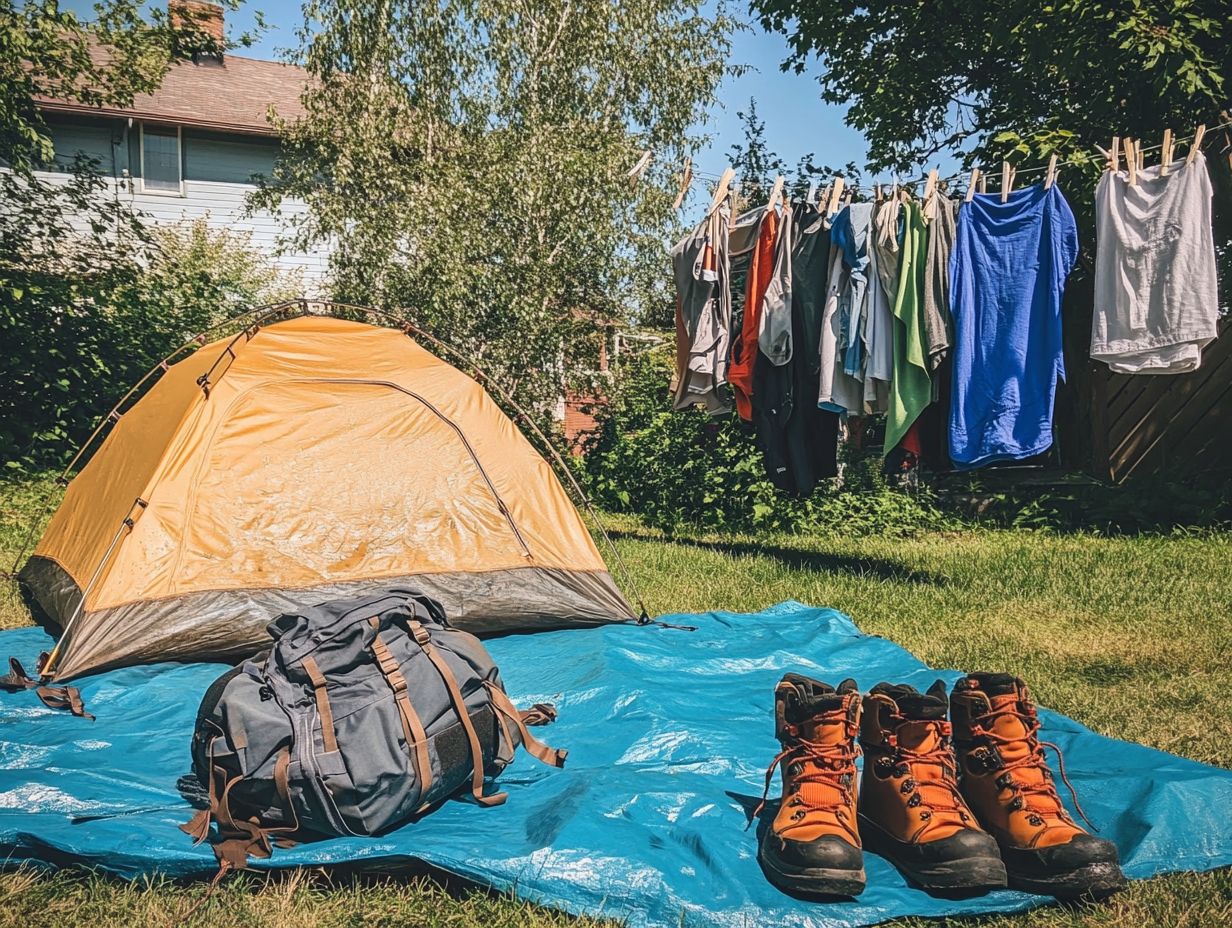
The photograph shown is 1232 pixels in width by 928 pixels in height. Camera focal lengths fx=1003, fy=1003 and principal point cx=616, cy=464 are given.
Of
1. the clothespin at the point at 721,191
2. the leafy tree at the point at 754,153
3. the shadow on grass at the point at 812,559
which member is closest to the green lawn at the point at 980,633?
the shadow on grass at the point at 812,559

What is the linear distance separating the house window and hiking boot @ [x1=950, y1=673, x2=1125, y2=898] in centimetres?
1737

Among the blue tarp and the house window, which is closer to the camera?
the blue tarp

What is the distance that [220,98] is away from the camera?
17.6 m

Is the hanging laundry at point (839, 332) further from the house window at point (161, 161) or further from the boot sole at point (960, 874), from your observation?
the house window at point (161, 161)

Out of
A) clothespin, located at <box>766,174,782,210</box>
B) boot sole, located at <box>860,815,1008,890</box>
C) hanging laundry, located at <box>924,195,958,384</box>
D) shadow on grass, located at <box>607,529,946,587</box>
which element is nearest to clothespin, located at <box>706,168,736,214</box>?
clothespin, located at <box>766,174,782,210</box>

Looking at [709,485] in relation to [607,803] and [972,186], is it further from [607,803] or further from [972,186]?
[607,803]

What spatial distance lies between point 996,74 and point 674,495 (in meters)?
6.90

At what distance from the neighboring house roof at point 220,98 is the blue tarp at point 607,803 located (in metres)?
13.8

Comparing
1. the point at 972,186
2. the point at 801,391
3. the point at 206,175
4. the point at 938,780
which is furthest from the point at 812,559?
the point at 206,175

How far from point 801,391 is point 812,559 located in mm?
1731

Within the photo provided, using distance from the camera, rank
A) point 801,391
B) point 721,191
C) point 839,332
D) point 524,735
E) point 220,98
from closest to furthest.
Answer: point 524,735 < point 839,332 < point 801,391 < point 721,191 < point 220,98

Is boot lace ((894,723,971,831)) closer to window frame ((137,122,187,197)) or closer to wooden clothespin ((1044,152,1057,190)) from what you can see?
wooden clothespin ((1044,152,1057,190))

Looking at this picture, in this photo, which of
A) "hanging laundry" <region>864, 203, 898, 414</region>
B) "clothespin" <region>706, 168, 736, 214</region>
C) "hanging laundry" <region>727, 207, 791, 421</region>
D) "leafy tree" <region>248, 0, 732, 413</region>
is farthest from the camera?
"leafy tree" <region>248, 0, 732, 413</region>

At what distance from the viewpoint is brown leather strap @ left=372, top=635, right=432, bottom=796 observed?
2750 mm
